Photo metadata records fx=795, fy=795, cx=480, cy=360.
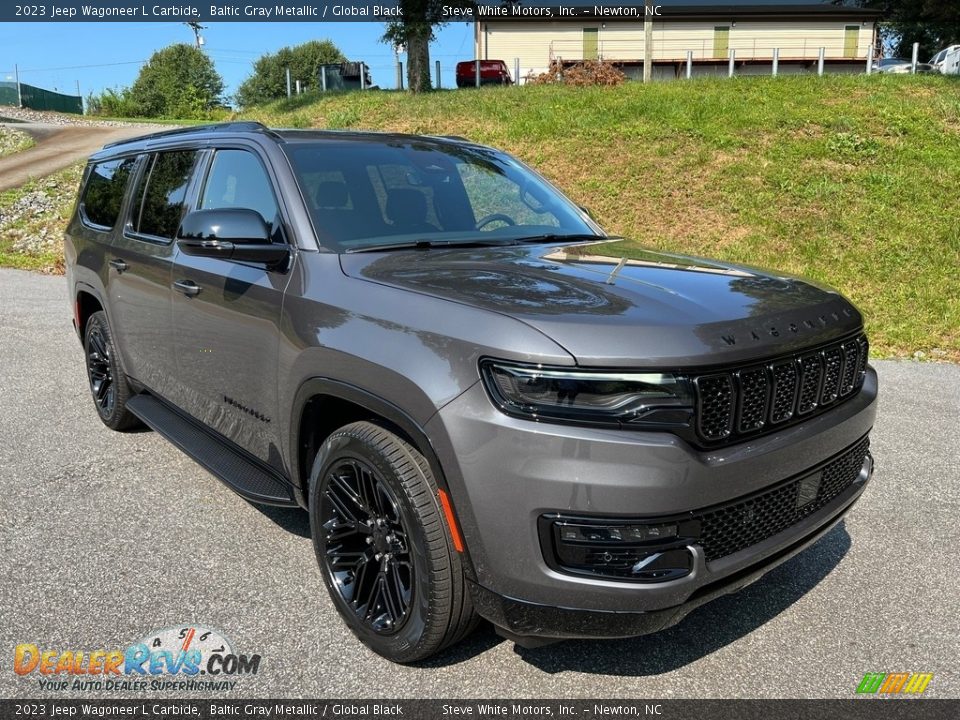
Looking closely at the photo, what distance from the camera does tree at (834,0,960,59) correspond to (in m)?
35.8

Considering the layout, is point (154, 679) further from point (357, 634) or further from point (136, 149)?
point (136, 149)

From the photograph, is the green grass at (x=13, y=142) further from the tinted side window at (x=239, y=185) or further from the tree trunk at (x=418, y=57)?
the tinted side window at (x=239, y=185)

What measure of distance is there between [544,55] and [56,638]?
1610 inches

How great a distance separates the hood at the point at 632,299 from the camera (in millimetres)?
2283

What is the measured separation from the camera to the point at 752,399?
8.00 feet

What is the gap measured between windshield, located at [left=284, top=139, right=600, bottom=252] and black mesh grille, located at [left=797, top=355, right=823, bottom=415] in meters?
1.44

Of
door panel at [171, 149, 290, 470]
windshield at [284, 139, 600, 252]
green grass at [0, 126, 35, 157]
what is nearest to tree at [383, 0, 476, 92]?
green grass at [0, 126, 35, 157]

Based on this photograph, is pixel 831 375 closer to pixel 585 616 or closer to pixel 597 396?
pixel 597 396

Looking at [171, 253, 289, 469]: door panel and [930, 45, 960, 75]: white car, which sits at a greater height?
[930, 45, 960, 75]: white car

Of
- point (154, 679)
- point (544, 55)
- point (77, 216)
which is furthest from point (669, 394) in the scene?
point (544, 55)

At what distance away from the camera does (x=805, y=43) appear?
4150 centimetres

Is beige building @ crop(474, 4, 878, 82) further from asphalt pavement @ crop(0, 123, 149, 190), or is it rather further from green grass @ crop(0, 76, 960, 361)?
green grass @ crop(0, 76, 960, 361)

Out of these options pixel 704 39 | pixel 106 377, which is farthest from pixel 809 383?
pixel 704 39

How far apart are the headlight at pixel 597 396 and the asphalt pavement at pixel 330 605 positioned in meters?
1.04
